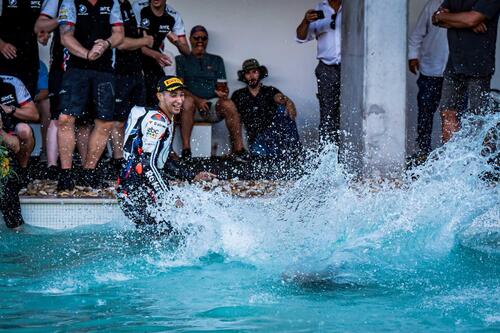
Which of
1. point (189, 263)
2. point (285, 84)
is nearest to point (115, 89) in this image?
point (189, 263)

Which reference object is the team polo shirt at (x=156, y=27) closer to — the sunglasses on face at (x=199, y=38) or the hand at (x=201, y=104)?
the hand at (x=201, y=104)

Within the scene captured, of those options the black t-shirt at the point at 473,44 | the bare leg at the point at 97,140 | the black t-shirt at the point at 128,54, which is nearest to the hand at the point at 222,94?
the black t-shirt at the point at 128,54

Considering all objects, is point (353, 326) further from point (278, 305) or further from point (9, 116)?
point (9, 116)

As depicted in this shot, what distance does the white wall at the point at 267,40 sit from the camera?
14680 mm

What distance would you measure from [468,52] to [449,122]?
2.50ft

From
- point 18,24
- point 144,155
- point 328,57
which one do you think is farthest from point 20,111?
point 328,57

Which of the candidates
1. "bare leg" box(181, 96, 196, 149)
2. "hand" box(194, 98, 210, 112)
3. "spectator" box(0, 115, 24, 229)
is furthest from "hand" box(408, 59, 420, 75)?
"spectator" box(0, 115, 24, 229)

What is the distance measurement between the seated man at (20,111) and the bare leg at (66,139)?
318 millimetres

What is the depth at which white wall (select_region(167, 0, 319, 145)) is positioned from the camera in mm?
14680

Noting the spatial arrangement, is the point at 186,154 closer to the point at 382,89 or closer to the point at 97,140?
the point at 97,140

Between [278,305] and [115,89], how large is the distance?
15.8 feet

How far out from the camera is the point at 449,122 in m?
10.6

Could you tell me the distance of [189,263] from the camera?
8.21 metres

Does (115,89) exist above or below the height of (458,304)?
above
